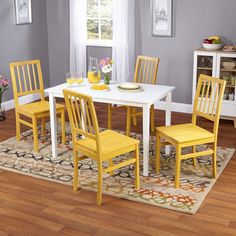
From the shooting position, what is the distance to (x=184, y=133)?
12.2ft

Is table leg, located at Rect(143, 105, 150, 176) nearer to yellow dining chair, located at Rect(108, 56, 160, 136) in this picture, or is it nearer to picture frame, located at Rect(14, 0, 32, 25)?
yellow dining chair, located at Rect(108, 56, 160, 136)

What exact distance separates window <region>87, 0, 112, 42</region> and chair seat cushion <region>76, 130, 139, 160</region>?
286 cm

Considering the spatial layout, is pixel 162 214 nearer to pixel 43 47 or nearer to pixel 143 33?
pixel 143 33

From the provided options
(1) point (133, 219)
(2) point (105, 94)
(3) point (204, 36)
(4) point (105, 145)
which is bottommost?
(1) point (133, 219)

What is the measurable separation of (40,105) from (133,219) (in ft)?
6.31

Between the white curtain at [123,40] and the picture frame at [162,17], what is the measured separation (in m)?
0.29

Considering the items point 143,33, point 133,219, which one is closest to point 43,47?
point 143,33

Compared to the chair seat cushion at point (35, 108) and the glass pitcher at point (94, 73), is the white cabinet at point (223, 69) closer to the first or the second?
the glass pitcher at point (94, 73)

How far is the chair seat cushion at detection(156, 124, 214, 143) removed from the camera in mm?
3600

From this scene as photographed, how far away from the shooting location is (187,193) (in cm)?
353

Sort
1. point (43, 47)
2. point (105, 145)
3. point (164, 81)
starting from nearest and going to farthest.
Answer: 1. point (105, 145)
2. point (164, 81)
3. point (43, 47)

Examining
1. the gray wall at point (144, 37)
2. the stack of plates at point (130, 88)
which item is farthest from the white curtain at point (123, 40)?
the stack of plates at point (130, 88)

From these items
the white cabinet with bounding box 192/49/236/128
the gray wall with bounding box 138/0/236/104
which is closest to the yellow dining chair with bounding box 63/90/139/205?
the white cabinet with bounding box 192/49/236/128

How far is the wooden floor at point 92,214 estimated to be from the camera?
3.01 metres
